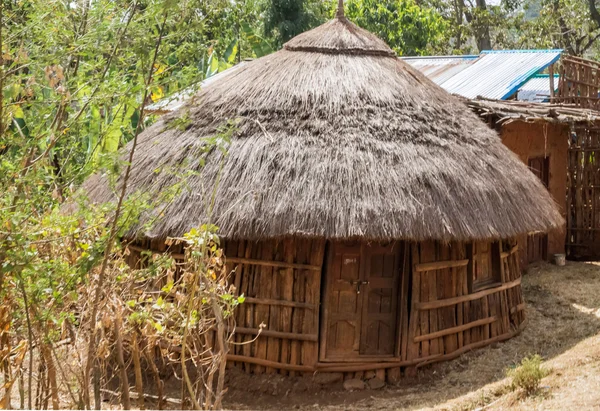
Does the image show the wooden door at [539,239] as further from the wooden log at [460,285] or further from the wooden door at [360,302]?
the wooden door at [360,302]

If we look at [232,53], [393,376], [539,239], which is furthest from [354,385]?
[232,53]

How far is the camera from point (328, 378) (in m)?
9.70

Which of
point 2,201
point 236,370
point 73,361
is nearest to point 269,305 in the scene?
point 236,370

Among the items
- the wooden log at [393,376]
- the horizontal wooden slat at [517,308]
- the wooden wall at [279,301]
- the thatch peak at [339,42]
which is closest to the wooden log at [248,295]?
the wooden wall at [279,301]

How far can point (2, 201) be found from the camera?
5062mm

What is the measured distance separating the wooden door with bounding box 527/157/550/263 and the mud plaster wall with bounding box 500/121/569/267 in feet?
0.27

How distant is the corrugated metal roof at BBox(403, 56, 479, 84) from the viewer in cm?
1560

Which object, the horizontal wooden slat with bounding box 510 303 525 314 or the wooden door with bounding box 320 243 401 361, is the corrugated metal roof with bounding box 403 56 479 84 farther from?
the wooden door with bounding box 320 243 401 361

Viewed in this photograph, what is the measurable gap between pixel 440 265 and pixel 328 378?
5.85 feet

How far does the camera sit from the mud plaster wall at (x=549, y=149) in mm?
13633

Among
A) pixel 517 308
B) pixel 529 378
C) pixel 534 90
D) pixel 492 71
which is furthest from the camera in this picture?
pixel 534 90

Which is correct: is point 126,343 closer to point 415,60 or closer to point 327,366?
point 327,366

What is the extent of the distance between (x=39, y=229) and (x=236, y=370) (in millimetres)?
4969

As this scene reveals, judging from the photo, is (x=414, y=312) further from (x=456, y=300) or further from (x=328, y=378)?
(x=328, y=378)
